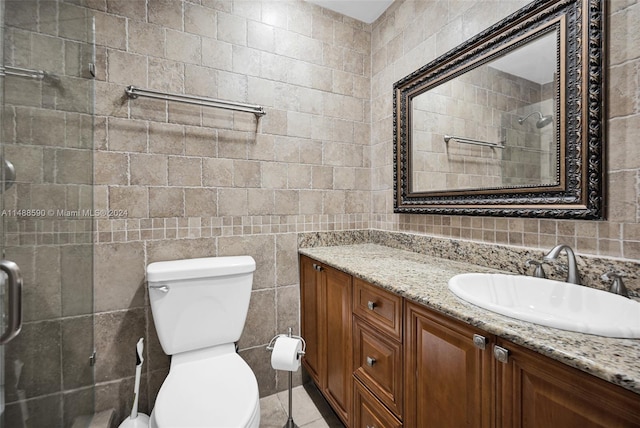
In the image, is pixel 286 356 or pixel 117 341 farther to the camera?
pixel 117 341

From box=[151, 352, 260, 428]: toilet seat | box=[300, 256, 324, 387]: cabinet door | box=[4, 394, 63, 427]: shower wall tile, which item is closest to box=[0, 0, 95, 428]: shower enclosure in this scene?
box=[4, 394, 63, 427]: shower wall tile

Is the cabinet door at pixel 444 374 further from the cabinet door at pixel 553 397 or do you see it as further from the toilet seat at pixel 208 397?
the toilet seat at pixel 208 397

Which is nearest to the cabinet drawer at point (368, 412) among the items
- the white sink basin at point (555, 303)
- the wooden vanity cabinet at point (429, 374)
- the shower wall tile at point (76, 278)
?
the wooden vanity cabinet at point (429, 374)

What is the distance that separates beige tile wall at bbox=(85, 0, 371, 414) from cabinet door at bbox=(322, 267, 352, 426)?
40cm

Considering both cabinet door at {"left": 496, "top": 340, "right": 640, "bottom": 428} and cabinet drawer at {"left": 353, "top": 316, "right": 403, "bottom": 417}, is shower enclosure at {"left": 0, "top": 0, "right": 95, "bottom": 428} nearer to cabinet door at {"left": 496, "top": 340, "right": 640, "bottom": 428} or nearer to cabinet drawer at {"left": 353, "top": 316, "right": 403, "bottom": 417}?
cabinet drawer at {"left": 353, "top": 316, "right": 403, "bottom": 417}

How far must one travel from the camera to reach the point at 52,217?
1.14 meters

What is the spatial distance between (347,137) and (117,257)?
1.60 meters

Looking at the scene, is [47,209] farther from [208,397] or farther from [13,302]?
[208,397]

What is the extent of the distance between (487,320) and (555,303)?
48 cm

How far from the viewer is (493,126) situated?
136cm

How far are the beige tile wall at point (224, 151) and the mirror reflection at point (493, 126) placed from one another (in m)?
0.56

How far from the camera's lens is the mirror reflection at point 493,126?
3.68 ft

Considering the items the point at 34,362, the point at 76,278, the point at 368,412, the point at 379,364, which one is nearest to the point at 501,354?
the point at 379,364

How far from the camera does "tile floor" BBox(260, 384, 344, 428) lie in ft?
5.27
